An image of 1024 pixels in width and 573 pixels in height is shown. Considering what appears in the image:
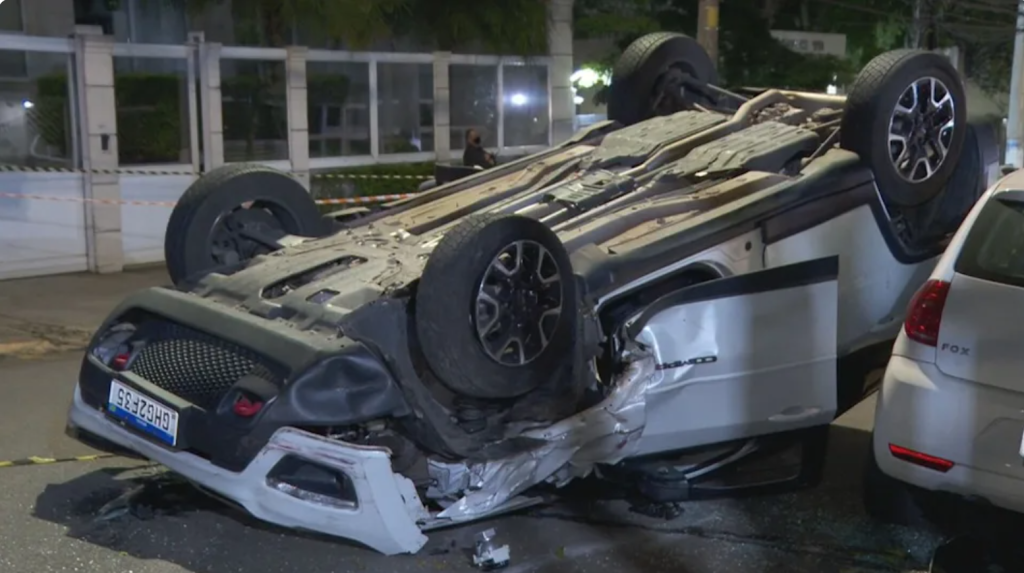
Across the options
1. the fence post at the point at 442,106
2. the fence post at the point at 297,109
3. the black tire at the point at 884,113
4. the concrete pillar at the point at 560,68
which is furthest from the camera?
the concrete pillar at the point at 560,68

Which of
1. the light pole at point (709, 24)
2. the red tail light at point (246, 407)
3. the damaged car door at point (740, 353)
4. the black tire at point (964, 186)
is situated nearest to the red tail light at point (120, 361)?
the red tail light at point (246, 407)

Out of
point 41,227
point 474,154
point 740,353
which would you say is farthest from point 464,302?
point 474,154

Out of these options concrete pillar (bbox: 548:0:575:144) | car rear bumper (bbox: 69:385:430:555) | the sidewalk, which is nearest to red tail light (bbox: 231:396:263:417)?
car rear bumper (bbox: 69:385:430:555)

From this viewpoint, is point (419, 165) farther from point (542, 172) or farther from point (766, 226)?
point (766, 226)

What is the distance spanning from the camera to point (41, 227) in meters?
11.3

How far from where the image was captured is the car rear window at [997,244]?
4.16 metres

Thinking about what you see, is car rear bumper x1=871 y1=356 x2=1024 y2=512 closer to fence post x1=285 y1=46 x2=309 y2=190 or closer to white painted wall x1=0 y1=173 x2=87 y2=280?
white painted wall x1=0 y1=173 x2=87 y2=280

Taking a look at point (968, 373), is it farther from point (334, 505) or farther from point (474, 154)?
point (474, 154)

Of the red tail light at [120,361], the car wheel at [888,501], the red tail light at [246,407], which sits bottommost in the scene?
the car wheel at [888,501]

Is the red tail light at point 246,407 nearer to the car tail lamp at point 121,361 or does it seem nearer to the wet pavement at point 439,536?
the wet pavement at point 439,536

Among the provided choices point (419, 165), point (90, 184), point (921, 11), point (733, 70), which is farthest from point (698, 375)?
point (921, 11)

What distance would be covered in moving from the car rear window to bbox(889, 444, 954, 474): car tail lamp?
0.69m

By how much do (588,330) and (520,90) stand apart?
1237cm

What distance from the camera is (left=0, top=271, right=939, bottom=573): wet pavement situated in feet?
14.4
